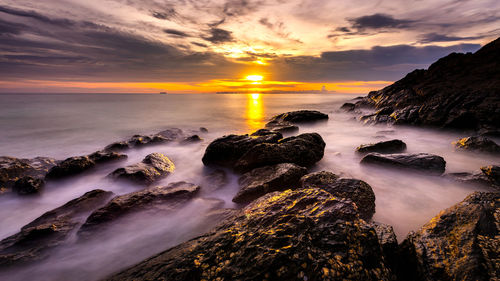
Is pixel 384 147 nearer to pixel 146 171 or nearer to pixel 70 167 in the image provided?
pixel 146 171

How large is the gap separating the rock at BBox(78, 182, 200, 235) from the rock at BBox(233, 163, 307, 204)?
58.4 inches

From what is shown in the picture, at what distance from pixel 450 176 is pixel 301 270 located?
6.02m

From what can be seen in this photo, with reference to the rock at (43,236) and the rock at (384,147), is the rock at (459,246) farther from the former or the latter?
the rock at (43,236)

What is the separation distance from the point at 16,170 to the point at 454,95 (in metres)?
21.0

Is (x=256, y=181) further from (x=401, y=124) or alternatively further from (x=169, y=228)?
(x=401, y=124)

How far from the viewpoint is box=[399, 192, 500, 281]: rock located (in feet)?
6.82

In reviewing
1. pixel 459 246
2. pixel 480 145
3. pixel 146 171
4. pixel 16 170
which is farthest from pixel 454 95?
pixel 16 170

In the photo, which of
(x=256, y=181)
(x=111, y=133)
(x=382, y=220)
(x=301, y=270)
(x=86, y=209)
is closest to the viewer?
(x=301, y=270)

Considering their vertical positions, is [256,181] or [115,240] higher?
[256,181]

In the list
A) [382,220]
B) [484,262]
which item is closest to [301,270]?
[484,262]

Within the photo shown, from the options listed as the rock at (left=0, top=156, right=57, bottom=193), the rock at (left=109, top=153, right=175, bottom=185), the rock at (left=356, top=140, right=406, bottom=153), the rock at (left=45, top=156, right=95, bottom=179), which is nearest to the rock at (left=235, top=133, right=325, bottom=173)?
the rock at (left=356, top=140, right=406, bottom=153)

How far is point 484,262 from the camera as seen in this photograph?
6.77 feet

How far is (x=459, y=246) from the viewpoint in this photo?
91.0 inches

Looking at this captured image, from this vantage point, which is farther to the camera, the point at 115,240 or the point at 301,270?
the point at 115,240
